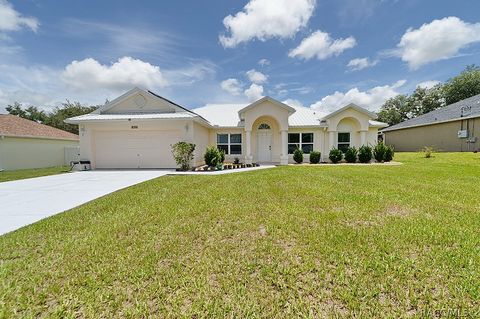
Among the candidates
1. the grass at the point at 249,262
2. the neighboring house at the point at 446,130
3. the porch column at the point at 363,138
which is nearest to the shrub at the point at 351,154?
the porch column at the point at 363,138

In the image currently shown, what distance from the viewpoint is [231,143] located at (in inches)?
711

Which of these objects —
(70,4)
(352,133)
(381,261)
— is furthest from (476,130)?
(70,4)

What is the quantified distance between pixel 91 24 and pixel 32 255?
1329 cm

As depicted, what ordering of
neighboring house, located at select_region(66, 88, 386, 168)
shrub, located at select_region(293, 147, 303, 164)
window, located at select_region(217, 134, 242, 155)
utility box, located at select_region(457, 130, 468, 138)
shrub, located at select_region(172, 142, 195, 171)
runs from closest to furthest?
1. shrub, located at select_region(172, 142, 195, 171)
2. neighboring house, located at select_region(66, 88, 386, 168)
3. shrub, located at select_region(293, 147, 303, 164)
4. window, located at select_region(217, 134, 242, 155)
5. utility box, located at select_region(457, 130, 468, 138)

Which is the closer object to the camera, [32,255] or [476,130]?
[32,255]

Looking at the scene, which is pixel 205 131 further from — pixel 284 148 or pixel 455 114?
pixel 455 114

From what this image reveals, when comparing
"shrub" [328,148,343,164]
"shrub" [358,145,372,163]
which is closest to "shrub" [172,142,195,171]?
"shrub" [328,148,343,164]

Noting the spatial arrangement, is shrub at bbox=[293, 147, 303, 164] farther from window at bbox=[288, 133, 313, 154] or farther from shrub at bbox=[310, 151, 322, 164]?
window at bbox=[288, 133, 313, 154]

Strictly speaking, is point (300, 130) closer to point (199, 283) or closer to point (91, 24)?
point (91, 24)

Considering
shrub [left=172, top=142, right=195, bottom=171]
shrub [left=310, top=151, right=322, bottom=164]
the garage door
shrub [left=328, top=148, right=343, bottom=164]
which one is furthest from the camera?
shrub [left=310, top=151, right=322, bottom=164]

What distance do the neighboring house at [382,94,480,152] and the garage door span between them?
90.1 ft

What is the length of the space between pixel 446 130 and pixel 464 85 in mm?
23850

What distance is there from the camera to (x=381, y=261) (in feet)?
9.50

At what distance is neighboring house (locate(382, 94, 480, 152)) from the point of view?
2078cm
